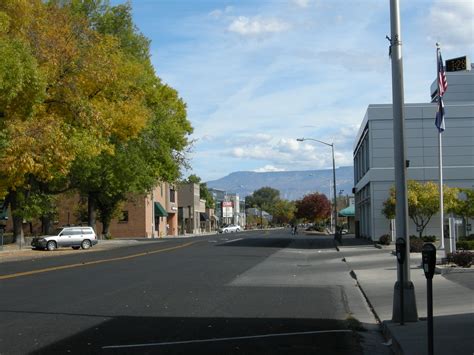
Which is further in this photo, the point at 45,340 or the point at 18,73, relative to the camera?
the point at 18,73

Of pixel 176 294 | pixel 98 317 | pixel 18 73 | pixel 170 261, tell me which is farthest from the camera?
pixel 170 261

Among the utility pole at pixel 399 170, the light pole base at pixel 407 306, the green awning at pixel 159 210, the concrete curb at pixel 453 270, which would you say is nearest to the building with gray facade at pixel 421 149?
the concrete curb at pixel 453 270

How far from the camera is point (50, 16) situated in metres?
34.7

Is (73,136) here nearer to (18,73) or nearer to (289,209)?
(18,73)

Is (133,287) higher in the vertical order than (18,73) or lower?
lower

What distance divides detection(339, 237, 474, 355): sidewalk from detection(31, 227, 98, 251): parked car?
83.2ft

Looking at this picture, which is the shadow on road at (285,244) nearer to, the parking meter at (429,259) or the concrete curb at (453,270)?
the concrete curb at (453,270)

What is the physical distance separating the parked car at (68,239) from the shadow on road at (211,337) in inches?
1271

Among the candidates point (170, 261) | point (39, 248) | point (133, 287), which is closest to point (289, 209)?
point (39, 248)

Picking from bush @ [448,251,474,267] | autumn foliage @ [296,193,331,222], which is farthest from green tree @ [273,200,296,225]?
bush @ [448,251,474,267]

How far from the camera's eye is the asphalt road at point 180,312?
9.37 m

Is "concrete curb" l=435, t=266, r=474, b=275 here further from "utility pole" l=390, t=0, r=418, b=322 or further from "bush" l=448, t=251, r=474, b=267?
"utility pole" l=390, t=0, r=418, b=322

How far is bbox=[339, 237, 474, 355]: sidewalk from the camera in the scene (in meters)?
8.63

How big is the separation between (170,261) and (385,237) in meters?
16.3
